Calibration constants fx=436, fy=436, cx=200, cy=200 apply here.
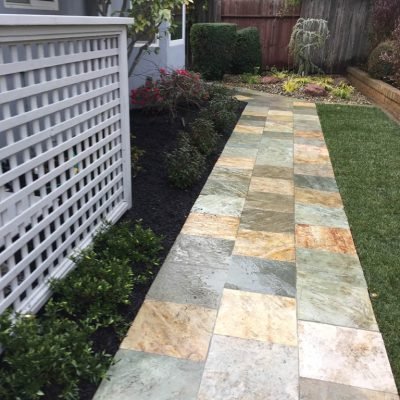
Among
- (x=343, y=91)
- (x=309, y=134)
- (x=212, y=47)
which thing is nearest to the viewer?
(x=309, y=134)

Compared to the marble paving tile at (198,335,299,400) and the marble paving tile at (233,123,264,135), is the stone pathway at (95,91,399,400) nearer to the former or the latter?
the marble paving tile at (198,335,299,400)

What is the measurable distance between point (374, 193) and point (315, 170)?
822mm

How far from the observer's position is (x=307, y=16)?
34.7 feet

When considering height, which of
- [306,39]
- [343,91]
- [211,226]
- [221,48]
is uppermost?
[306,39]

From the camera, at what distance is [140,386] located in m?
1.96

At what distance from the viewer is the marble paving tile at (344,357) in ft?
6.70

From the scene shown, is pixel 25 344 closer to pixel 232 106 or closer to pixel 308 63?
pixel 232 106

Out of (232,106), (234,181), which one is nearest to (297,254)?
(234,181)

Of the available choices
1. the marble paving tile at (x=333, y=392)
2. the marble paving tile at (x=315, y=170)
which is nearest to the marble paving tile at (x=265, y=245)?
the marble paving tile at (x=333, y=392)

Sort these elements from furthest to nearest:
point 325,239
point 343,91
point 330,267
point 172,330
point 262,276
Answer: point 343,91
point 325,239
point 330,267
point 262,276
point 172,330

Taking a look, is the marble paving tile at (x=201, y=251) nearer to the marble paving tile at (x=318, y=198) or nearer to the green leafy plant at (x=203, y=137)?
the marble paving tile at (x=318, y=198)

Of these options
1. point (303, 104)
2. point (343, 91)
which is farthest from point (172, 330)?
point (343, 91)

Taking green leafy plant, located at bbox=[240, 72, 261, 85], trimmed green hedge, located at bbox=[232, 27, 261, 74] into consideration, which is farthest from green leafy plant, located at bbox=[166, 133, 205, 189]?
trimmed green hedge, located at bbox=[232, 27, 261, 74]

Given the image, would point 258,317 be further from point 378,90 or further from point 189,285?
point 378,90
